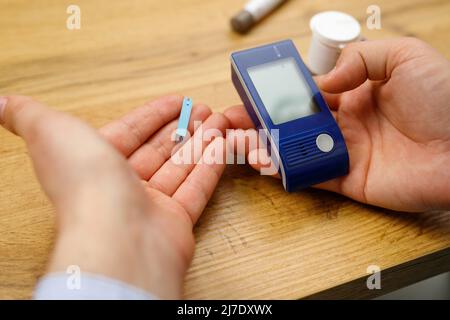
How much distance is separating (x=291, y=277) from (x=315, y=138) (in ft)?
0.51

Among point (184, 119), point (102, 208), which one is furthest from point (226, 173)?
point (102, 208)

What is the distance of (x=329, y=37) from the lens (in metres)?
0.64

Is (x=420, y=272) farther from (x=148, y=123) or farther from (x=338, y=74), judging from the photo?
(x=148, y=123)

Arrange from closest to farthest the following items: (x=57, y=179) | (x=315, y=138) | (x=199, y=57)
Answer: (x=57, y=179)
(x=315, y=138)
(x=199, y=57)

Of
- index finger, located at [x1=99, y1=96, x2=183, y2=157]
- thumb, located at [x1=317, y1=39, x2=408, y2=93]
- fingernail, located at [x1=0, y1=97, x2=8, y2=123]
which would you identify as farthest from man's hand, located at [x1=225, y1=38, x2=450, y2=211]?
fingernail, located at [x1=0, y1=97, x2=8, y2=123]

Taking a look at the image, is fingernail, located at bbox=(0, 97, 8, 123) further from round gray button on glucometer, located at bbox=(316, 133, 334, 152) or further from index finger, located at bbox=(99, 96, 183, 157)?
round gray button on glucometer, located at bbox=(316, 133, 334, 152)

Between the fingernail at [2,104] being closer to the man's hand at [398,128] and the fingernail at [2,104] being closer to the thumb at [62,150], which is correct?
the thumb at [62,150]

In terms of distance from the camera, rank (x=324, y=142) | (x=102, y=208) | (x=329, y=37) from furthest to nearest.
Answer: (x=329, y=37), (x=324, y=142), (x=102, y=208)

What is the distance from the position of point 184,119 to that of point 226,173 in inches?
3.3

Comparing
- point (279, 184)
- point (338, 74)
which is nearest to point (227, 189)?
point (279, 184)

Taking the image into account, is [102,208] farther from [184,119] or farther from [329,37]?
[329,37]

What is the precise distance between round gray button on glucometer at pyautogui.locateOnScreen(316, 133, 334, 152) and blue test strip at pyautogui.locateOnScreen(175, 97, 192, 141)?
0.53ft

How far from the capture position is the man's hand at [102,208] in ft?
1.30

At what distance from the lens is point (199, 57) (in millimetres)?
697
